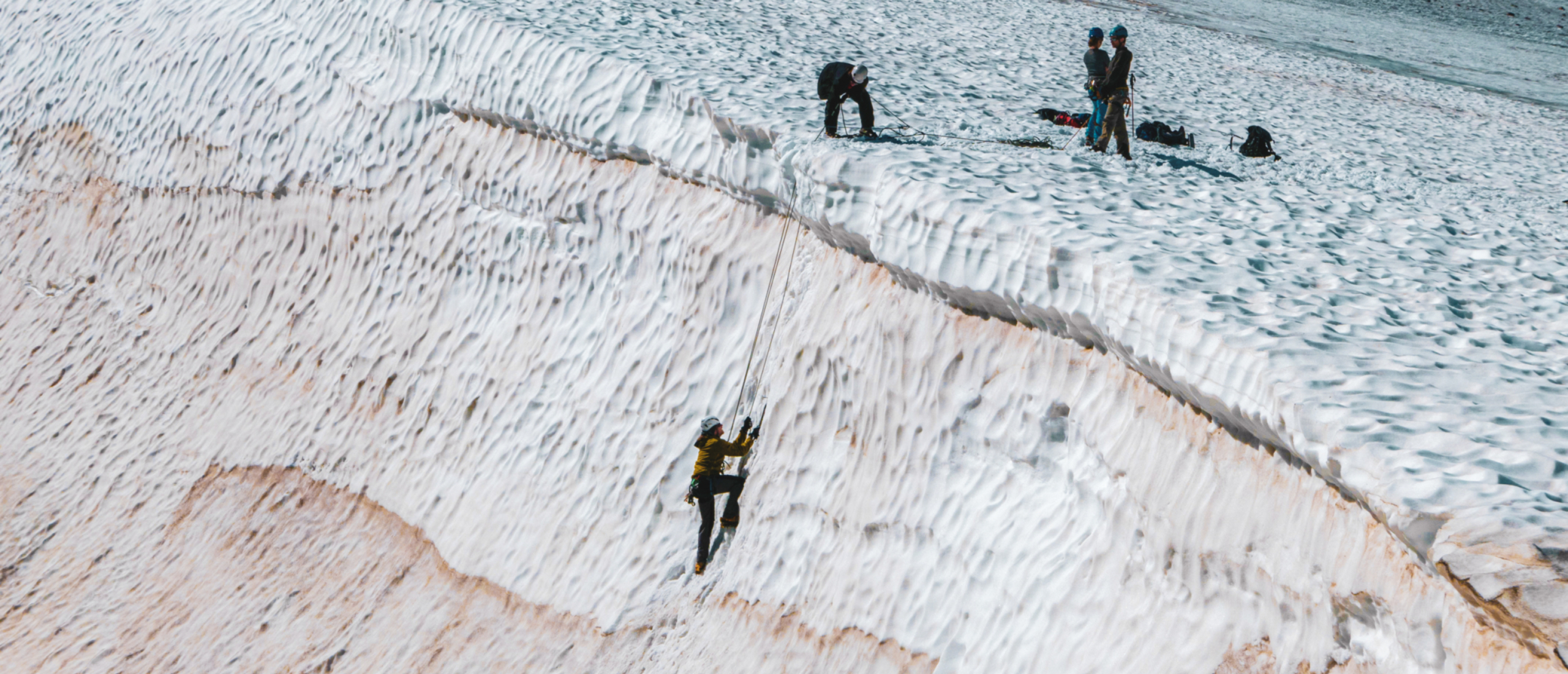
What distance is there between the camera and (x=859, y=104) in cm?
916

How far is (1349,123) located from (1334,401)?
36.7 feet

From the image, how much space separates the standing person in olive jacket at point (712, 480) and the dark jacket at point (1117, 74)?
482 cm

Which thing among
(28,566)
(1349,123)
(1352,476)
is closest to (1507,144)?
(1349,123)

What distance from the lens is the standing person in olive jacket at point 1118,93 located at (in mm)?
9539

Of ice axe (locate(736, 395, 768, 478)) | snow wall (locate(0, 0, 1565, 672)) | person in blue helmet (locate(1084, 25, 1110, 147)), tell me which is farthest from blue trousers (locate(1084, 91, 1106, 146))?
ice axe (locate(736, 395, 768, 478))

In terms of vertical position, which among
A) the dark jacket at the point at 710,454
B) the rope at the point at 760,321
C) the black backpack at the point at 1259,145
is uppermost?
the black backpack at the point at 1259,145

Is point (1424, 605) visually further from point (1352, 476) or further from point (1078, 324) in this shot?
point (1078, 324)

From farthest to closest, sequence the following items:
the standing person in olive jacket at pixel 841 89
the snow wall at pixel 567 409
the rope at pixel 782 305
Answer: the standing person in olive jacket at pixel 841 89 → the rope at pixel 782 305 → the snow wall at pixel 567 409

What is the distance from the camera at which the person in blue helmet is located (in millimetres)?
10266

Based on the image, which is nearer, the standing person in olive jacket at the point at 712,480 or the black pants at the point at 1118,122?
the standing person in olive jacket at the point at 712,480

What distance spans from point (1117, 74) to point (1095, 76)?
0.96 metres

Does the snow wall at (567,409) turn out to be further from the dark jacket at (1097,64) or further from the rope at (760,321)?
the dark jacket at (1097,64)

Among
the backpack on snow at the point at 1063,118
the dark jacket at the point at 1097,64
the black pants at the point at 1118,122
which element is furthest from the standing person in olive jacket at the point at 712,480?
the backpack on snow at the point at 1063,118

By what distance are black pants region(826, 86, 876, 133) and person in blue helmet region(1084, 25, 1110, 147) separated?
99.5 inches
